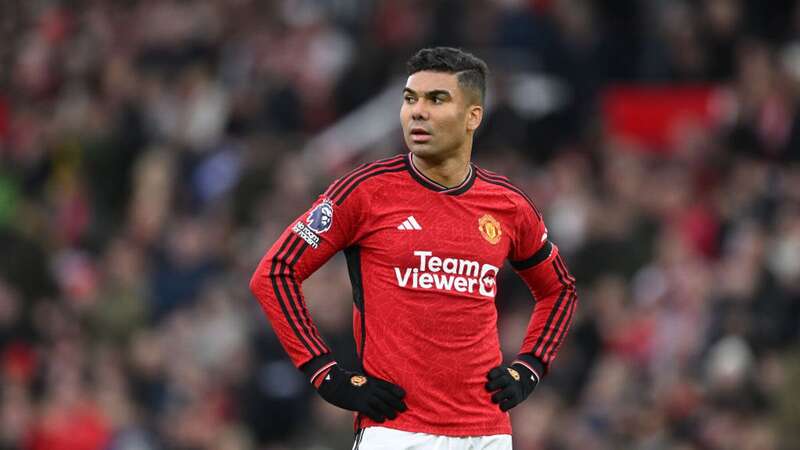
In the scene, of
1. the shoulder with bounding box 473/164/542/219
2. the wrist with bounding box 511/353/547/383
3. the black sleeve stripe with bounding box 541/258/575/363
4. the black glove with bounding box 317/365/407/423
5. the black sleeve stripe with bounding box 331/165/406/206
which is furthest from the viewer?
the black sleeve stripe with bounding box 541/258/575/363

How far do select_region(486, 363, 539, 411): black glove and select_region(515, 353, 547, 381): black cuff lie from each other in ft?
0.39

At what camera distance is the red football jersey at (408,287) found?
20.6ft

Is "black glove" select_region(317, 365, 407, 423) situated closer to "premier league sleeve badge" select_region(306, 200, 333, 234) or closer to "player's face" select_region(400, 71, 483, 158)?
"premier league sleeve badge" select_region(306, 200, 333, 234)

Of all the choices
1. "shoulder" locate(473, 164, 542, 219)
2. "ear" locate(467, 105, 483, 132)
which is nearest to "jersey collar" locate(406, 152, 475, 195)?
"shoulder" locate(473, 164, 542, 219)

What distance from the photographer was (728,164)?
1214cm

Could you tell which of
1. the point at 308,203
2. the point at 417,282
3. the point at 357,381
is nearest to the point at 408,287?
the point at 417,282

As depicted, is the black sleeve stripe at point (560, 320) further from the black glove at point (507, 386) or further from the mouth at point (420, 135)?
the mouth at point (420, 135)

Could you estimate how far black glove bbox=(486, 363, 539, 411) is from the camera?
6.42 metres

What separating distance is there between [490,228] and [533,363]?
2.02ft

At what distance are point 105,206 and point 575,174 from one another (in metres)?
5.16

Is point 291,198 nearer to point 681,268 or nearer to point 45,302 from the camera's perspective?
point 45,302

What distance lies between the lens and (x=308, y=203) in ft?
46.2

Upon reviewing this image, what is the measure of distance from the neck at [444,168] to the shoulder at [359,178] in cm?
7

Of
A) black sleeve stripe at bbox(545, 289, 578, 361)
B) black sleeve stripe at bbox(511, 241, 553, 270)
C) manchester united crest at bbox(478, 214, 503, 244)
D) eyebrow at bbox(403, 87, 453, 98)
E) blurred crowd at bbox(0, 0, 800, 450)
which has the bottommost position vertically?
blurred crowd at bbox(0, 0, 800, 450)
